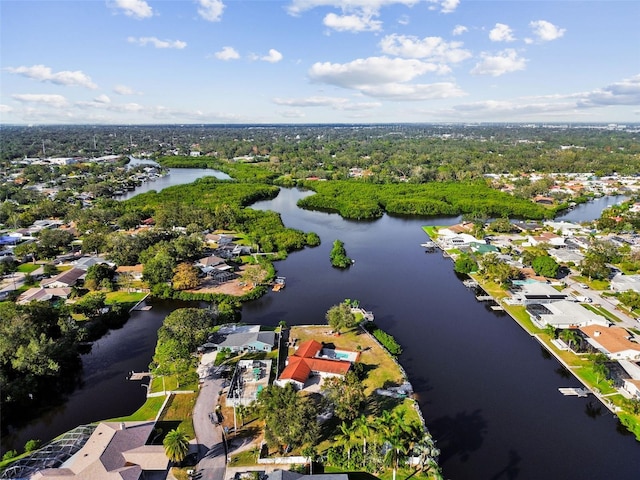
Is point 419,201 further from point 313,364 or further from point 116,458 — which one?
point 116,458

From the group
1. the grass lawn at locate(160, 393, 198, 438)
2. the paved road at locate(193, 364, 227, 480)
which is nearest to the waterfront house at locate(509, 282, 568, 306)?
the paved road at locate(193, 364, 227, 480)

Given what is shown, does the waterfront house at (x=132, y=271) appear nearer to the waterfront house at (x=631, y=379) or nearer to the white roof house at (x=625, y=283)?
the waterfront house at (x=631, y=379)

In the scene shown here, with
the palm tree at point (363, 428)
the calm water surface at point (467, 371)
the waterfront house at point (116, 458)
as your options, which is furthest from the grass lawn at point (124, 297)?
the palm tree at point (363, 428)

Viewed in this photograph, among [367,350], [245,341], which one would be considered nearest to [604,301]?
[367,350]

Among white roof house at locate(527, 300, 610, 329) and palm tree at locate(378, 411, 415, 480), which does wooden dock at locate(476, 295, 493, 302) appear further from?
palm tree at locate(378, 411, 415, 480)

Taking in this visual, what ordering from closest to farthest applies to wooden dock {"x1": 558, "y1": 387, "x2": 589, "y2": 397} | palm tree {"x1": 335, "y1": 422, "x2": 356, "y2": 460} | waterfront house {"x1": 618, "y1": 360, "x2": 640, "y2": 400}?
palm tree {"x1": 335, "y1": 422, "x2": 356, "y2": 460}
waterfront house {"x1": 618, "y1": 360, "x2": 640, "y2": 400}
wooden dock {"x1": 558, "y1": 387, "x2": 589, "y2": 397}

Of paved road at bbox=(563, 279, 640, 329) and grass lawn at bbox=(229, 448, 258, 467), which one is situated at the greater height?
grass lawn at bbox=(229, 448, 258, 467)
